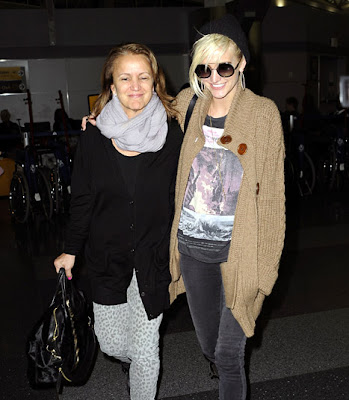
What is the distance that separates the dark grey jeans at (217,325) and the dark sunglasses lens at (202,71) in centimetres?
81

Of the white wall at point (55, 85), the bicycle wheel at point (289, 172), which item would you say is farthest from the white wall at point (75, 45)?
the bicycle wheel at point (289, 172)

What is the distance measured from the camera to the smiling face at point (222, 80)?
7.63 ft

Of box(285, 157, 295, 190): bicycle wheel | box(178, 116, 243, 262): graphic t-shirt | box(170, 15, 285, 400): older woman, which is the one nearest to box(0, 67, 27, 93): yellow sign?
box(285, 157, 295, 190): bicycle wheel

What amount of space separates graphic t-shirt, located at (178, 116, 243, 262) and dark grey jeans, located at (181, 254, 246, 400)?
0.11 metres

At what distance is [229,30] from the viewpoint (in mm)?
2307

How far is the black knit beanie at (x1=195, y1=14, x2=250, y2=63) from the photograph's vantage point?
231 cm

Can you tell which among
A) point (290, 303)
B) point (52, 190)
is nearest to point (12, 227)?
point (52, 190)

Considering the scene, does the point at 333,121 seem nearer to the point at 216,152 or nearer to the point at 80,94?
the point at 80,94

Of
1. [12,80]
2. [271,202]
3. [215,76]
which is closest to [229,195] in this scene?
[271,202]

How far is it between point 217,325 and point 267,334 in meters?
1.52

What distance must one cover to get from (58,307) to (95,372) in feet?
3.48

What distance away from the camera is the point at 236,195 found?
7.86 feet

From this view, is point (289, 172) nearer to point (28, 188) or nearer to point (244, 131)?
point (28, 188)

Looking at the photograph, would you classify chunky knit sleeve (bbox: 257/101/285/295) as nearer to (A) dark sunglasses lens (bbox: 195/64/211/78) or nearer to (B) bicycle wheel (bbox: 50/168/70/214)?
(A) dark sunglasses lens (bbox: 195/64/211/78)
